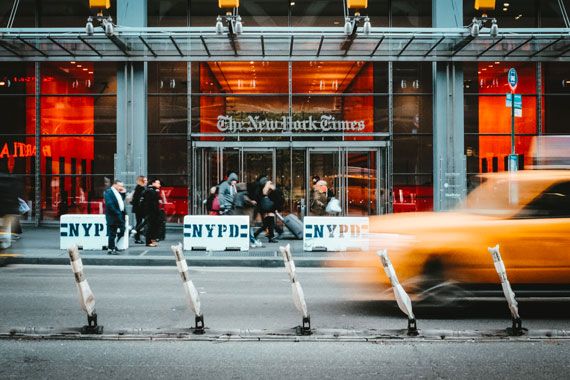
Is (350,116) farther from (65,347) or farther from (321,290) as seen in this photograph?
(65,347)

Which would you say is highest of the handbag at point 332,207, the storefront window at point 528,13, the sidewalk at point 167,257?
the storefront window at point 528,13

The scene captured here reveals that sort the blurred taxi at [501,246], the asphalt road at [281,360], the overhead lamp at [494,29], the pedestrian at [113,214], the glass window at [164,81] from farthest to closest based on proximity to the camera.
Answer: the glass window at [164,81], the overhead lamp at [494,29], the pedestrian at [113,214], the blurred taxi at [501,246], the asphalt road at [281,360]

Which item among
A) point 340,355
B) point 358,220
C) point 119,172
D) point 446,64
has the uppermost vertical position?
point 446,64

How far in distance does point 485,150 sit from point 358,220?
9.04 metres

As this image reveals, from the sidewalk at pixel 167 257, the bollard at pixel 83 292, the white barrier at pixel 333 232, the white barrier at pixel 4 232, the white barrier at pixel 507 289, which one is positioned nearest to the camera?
the bollard at pixel 83 292

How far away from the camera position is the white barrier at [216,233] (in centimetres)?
1603

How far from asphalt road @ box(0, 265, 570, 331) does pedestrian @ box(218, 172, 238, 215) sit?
18.1ft

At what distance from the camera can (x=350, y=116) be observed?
74.6 feet

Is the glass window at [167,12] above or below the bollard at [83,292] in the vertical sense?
above

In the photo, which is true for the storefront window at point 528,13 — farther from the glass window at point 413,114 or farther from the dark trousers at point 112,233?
the dark trousers at point 112,233

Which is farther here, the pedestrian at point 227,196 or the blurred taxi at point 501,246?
the pedestrian at point 227,196

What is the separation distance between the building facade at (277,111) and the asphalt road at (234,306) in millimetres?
10190

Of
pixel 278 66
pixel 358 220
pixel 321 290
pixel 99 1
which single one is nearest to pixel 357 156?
pixel 278 66

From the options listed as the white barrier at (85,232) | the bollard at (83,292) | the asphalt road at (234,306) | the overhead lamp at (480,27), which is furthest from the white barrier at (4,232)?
the overhead lamp at (480,27)
